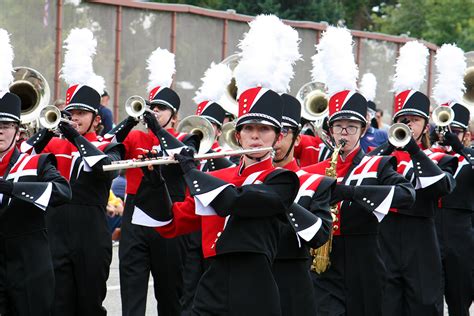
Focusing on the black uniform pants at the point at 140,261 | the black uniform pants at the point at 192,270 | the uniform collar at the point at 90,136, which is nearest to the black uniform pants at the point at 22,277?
the uniform collar at the point at 90,136

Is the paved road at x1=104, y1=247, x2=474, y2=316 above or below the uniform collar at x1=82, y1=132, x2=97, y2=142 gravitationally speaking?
below

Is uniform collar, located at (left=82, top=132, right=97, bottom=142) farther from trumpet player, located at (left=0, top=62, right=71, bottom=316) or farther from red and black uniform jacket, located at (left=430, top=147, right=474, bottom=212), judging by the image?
red and black uniform jacket, located at (left=430, top=147, right=474, bottom=212)

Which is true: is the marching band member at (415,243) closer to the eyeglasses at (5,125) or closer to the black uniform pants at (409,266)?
the black uniform pants at (409,266)

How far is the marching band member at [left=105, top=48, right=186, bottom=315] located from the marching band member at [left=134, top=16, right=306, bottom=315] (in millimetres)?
3082

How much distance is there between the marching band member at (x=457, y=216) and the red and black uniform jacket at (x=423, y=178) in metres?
0.88

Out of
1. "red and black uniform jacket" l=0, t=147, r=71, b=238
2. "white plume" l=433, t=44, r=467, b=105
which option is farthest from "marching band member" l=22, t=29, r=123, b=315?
"white plume" l=433, t=44, r=467, b=105

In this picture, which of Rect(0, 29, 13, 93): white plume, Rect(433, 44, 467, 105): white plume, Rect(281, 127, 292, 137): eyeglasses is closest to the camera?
Rect(281, 127, 292, 137): eyeglasses

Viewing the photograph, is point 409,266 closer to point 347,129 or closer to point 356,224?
point 356,224

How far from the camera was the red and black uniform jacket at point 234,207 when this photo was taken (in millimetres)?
6984

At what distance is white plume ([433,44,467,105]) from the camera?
38.6 feet

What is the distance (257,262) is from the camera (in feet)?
23.2

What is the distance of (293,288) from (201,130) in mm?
5006

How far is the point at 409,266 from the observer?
979 centimetres

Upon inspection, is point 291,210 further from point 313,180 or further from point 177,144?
point 177,144
